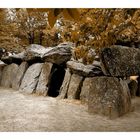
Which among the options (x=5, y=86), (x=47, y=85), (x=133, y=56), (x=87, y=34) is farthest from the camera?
(x=5, y=86)

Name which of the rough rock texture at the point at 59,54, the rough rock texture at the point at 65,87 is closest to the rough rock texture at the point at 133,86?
the rough rock texture at the point at 65,87

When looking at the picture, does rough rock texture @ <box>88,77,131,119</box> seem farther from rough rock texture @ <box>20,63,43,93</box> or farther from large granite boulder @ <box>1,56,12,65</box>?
large granite boulder @ <box>1,56,12,65</box>

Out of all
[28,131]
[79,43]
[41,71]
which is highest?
[79,43]

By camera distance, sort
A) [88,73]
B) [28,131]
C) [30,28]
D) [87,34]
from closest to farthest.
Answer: [28,131] → [87,34] → [88,73] → [30,28]

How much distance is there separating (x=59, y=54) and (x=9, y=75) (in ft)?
4.11

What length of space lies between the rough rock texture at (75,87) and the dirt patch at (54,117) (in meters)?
0.18

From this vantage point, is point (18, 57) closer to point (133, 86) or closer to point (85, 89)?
point (85, 89)

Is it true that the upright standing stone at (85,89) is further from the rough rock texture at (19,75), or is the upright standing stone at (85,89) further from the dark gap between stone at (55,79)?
the rough rock texture at (19,75)

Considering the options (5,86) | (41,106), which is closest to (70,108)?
(41,106)

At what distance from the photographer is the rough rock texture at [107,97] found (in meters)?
4.44

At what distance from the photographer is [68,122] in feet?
13.8

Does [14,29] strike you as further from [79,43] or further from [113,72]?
[113,72]

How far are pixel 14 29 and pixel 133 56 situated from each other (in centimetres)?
213

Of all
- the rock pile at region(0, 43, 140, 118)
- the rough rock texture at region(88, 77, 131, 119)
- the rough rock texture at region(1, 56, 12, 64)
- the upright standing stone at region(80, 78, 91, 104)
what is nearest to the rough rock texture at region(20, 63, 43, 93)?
the rock pile at region(0, 43, 140, 118)
